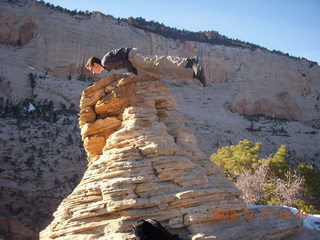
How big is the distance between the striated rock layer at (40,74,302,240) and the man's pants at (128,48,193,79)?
38 centimetres

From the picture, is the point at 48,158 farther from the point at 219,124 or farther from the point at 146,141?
the point at 219,124

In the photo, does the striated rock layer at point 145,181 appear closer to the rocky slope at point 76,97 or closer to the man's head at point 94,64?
the man's head at point 94,64

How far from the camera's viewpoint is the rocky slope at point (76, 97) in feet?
74.1

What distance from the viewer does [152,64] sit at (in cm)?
763

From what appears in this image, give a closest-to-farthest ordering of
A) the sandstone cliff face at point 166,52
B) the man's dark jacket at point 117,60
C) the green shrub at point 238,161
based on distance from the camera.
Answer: the man's dark jacket at point 117,60 < the green shrub at point 238,161 < the sandstone cliff face at point 166,52

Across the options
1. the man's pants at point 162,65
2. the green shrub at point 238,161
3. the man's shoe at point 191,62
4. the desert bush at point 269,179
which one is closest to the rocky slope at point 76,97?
the green shrub at point 238,161

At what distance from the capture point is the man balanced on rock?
7137 millimetres

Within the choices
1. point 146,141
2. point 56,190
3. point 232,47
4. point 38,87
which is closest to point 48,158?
point 56,190

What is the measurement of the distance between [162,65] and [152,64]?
255 mm

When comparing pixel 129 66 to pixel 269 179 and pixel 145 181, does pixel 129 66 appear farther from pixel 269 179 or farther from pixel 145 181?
pixel 269 179

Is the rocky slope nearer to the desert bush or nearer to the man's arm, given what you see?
the desert bush

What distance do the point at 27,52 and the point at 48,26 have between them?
565 cm

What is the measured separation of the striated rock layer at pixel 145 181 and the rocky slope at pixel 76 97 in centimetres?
1268

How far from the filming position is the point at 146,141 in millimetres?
7074
